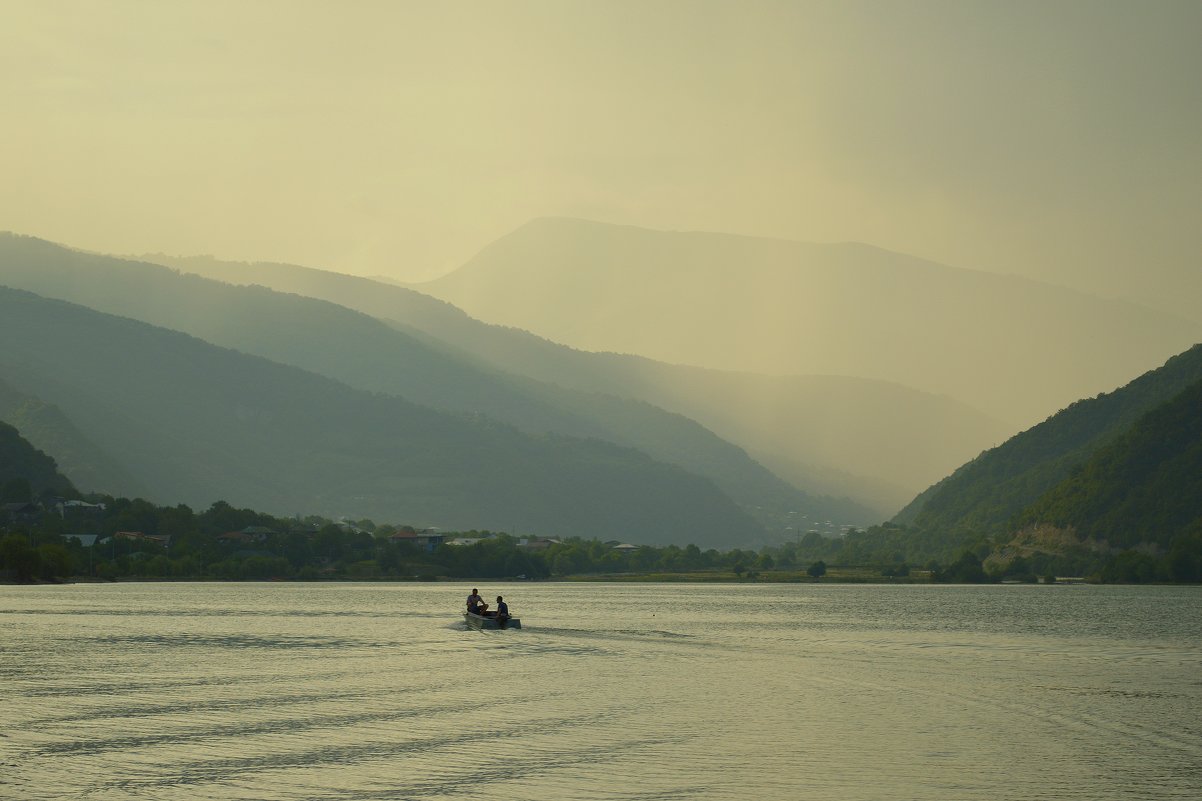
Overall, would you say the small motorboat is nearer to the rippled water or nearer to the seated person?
the seated person

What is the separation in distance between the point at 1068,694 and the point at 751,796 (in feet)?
128

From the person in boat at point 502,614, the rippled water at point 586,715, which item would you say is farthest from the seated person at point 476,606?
the rippled water at point 586,715

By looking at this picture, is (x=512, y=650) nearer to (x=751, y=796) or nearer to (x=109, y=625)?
(x=109, y=625)

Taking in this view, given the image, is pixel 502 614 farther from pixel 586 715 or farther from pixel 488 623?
pixel 586 715

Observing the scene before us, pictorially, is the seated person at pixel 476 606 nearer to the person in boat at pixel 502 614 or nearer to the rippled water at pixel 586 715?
the person in boat at pixel 502 614

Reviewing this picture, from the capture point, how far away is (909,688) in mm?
86562

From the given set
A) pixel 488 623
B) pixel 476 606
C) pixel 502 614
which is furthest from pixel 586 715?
pixel 476 606

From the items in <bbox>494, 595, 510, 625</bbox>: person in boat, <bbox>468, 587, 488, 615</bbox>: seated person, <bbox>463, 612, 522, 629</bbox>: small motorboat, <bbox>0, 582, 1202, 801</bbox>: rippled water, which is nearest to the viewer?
<bbox>0, 582, 1202, 801</bbox>: rippled water

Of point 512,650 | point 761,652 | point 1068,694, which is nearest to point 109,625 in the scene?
point 512,650

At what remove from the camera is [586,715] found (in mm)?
71562

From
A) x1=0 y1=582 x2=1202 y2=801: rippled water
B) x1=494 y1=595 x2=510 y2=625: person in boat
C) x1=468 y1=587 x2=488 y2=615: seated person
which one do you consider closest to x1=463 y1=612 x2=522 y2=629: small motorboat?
x1=494 y1=595 x2=510 y2=625: person in boat

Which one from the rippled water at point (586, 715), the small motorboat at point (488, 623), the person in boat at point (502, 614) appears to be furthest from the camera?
the small motorboat at point (488, 623)

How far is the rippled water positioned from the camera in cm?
5319

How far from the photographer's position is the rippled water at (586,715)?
53188mm
